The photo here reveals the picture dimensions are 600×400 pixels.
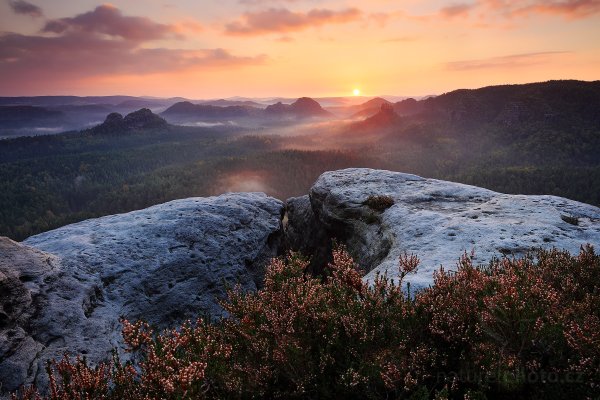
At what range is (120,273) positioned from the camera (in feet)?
39.1

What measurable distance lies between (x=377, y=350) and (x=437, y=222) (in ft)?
31.0

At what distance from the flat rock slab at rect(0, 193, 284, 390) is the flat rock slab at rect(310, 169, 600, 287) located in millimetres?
4490

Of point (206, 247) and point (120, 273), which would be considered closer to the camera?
point (120, 273)

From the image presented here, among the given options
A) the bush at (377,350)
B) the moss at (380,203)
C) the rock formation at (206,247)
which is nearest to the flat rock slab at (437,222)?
the rock formation at (206,247)

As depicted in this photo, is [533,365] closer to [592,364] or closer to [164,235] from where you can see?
[592,364]

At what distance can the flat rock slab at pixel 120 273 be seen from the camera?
27.1 feet

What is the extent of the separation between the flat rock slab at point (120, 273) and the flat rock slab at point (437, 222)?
449cm

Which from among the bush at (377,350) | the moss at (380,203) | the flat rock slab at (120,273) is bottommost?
the flat rock slab at (120,273)

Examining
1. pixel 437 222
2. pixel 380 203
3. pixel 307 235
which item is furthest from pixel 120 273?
pixel 307 235

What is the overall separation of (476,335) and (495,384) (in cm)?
73

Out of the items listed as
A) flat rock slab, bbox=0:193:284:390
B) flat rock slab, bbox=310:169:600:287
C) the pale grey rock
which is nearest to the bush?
flat rock slab, bbox=0:193:284:390

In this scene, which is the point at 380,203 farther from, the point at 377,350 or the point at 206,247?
the point at 377,350

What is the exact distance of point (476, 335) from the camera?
4.75m

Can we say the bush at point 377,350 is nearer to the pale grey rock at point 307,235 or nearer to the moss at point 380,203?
the moss at point 380,203
